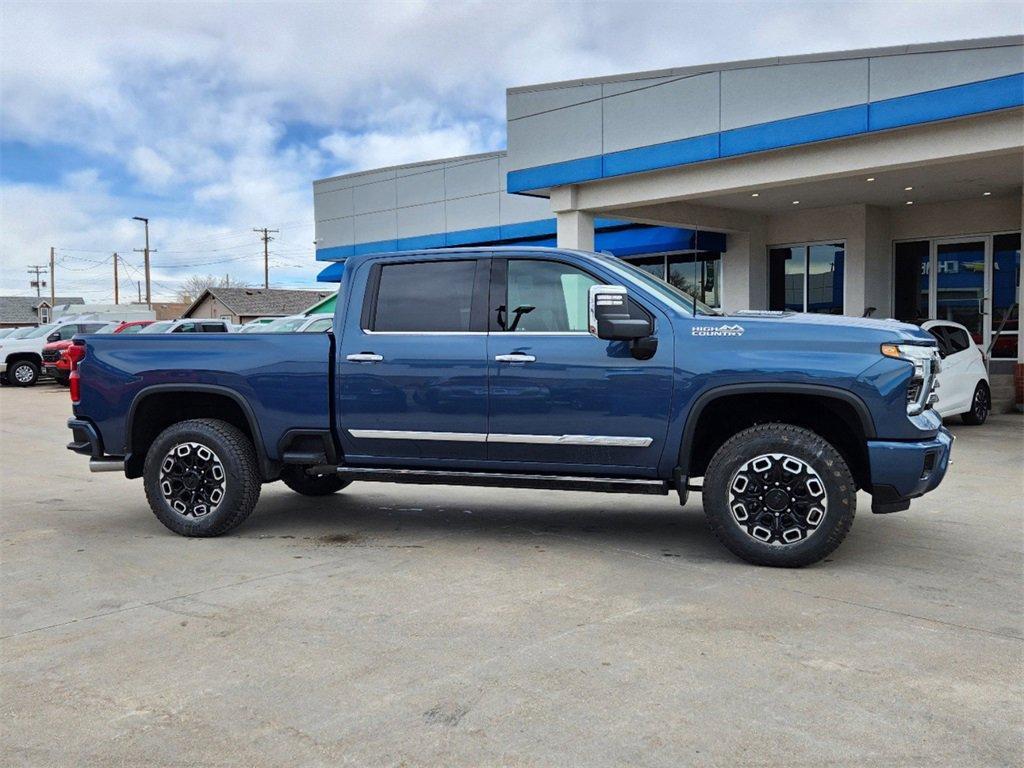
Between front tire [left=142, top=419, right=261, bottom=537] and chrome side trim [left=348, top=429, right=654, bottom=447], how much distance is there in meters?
0.87

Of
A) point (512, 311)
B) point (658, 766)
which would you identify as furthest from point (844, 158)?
point (658, 766)

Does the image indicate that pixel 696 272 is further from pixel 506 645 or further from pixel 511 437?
pixel 506 645

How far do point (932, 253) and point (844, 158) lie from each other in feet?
20.9

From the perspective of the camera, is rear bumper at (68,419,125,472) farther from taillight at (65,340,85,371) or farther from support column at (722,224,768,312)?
support column at (722,224,768,312)

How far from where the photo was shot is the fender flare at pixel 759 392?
5.50 meters

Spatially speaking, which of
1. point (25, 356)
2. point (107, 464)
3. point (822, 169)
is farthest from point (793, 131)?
point (25, 356)

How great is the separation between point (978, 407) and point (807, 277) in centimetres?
702

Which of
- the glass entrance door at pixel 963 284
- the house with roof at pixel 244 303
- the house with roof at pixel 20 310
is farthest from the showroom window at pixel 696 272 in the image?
the house with roof at pixel 20 310

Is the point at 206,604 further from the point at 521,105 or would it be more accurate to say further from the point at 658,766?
the point at 521,105

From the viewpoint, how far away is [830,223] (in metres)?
19.6

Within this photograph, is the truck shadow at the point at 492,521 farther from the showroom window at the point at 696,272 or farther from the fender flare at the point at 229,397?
the showroom window at the point at 696,272

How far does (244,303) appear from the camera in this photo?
243 ft

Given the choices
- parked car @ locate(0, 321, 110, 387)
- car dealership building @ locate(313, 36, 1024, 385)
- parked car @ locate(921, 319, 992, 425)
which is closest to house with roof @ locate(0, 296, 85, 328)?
parked car @ locate(0, 321, 110, 387)

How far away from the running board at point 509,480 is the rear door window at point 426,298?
977mm
